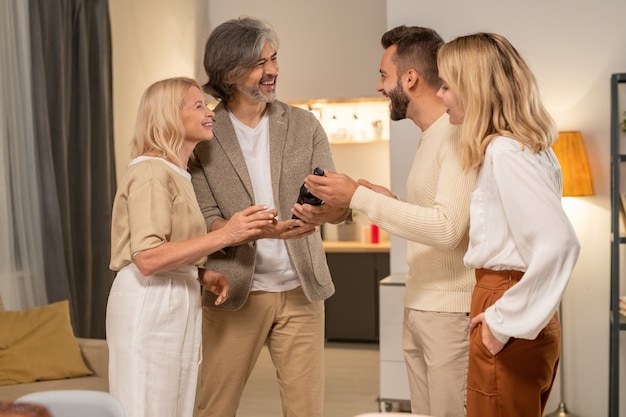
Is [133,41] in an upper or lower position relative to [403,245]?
upper

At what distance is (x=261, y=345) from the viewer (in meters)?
2.95

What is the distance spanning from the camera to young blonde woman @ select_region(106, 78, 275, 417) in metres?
2.49

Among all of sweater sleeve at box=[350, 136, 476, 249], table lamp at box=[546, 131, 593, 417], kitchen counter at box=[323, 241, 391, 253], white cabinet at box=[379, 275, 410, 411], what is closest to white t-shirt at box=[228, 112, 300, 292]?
sweater sleeve at box=[350, 136, 476, 249]

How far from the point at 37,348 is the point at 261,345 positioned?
1.47 metres

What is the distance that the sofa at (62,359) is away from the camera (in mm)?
3762

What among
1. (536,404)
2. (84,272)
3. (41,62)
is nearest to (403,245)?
(84,272)

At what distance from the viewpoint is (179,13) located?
6.31 meters

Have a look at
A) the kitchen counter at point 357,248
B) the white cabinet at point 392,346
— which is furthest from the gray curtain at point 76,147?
the kitchen counter at point 357,248

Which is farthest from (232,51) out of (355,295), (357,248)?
(355,295)

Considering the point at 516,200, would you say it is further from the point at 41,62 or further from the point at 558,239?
the point at 41,62

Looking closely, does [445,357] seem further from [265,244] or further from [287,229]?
[265,244]

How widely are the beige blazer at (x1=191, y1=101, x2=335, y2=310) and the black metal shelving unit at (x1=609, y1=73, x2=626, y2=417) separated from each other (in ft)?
6.61

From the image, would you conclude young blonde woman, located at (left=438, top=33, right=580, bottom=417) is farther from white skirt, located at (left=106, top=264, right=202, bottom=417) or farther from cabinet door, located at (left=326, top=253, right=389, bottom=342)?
cabinet door, located at (left=326, top=253, right=389, bottom=342)

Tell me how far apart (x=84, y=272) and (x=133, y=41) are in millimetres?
1642
